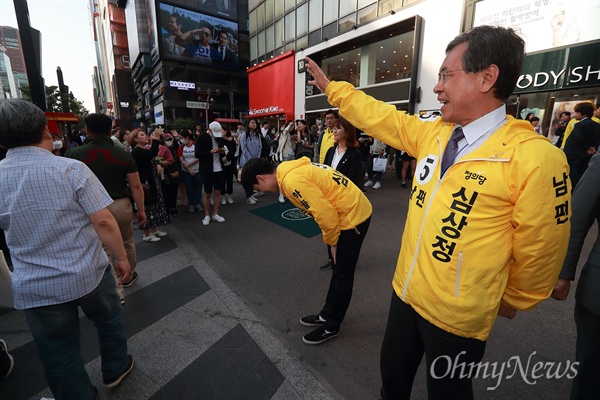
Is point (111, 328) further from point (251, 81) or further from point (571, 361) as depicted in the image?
point (251, 81)

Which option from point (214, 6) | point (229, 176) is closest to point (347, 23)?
point (229, 176)

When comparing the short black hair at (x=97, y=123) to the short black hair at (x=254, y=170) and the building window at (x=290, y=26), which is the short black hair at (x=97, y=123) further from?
the building window at (x=290, y=26)

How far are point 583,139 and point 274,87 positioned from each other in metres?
21.0

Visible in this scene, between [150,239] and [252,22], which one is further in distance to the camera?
[252,22]

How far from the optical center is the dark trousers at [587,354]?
143cm

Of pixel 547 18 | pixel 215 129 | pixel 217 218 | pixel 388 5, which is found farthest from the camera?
pixel 388 5

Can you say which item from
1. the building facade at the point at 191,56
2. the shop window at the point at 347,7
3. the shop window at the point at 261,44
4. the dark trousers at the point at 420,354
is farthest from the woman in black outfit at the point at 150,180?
the building facade at the point at 191,56

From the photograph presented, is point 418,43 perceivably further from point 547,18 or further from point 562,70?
point 562,70

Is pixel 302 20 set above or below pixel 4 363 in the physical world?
above

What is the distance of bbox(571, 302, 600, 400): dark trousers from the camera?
1433mm

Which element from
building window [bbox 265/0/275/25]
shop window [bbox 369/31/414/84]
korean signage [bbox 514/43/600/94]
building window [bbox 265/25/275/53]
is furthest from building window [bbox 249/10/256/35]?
korean signage [bbox 514/43/600/94]

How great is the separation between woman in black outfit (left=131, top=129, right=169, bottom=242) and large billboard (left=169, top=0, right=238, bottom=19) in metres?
45.8

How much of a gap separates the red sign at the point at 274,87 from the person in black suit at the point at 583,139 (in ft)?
59.6

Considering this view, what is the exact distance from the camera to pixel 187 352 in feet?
8.32
